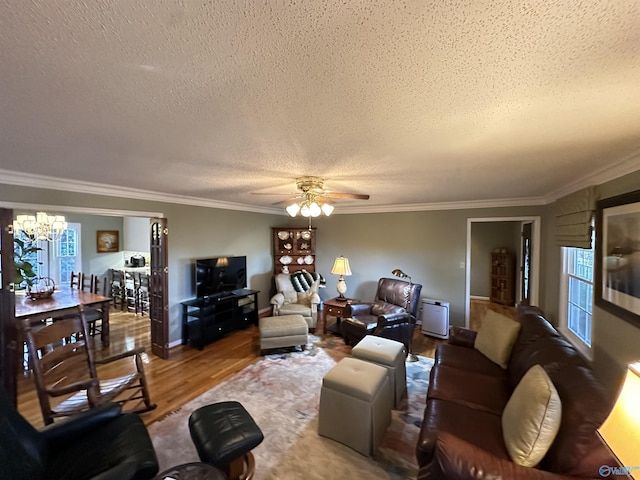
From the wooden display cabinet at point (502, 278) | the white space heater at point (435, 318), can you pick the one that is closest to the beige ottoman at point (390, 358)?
the white space heater at point (435, 318)

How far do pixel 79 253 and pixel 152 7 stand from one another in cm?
769

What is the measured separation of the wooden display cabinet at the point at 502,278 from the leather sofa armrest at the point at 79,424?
25.6 feet

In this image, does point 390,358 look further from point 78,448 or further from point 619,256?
point 78,448

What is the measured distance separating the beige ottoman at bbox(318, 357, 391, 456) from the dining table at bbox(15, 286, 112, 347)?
3.23m

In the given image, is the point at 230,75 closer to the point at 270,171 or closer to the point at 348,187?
the point at 270,171

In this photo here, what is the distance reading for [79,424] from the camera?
178 centimetres

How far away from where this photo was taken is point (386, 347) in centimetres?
290

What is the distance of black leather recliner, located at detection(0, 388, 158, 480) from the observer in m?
1.43

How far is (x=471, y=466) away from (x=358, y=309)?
323cm

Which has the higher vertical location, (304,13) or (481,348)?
(304,13)

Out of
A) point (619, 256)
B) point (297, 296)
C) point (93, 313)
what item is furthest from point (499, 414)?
point (93, 313)

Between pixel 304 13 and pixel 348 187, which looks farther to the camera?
pixel 348 187

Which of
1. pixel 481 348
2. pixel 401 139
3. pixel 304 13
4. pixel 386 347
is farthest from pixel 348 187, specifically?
pixel 304 13

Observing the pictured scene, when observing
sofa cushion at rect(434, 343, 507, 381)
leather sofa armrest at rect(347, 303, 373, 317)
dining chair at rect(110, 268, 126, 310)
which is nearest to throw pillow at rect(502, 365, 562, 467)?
sofa cushion at rect(434, 343, 507, 381)
